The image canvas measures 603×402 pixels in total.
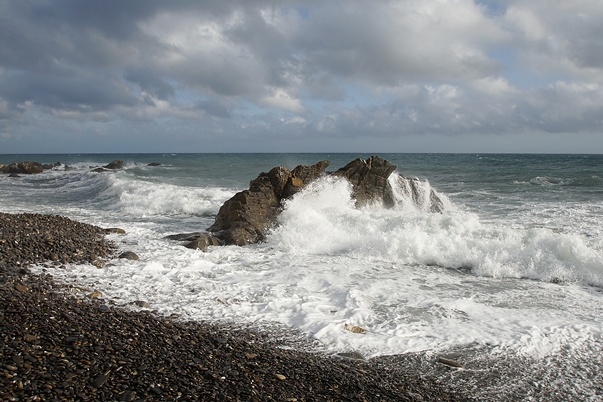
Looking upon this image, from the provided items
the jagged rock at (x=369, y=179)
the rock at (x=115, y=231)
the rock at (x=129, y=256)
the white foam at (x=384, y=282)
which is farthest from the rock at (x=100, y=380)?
the jagged rock at (x=369, y=179)

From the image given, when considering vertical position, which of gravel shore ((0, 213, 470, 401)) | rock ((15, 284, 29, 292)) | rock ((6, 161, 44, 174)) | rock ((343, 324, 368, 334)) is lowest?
rock ((343, 324, 368, 334))

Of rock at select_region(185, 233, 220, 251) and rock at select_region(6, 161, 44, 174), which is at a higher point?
rock at select_region(6, 161, 44, 174)

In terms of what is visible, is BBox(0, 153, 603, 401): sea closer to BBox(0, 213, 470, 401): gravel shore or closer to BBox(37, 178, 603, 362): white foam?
BBox(37, 178, 603, 362): white foam

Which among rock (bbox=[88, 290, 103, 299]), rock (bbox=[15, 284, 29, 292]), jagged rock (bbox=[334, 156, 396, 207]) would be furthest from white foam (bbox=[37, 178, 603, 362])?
jagged rock (bbox=[334, 156, 396, 207])

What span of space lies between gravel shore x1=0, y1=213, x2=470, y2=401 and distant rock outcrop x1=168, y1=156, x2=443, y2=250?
15.9 ft

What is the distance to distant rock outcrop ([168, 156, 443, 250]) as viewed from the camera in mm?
11654

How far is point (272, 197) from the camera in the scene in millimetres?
13586

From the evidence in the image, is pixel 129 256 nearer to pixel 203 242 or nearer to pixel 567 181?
pixel 203 242

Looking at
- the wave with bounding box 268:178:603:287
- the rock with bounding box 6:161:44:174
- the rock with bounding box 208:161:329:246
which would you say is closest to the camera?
the wave with bounding box 268:178:603:287

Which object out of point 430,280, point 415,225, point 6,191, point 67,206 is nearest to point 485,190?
point 415,225

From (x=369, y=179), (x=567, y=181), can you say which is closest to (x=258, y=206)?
(x=369, y=179)

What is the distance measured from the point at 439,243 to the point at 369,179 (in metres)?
5.20

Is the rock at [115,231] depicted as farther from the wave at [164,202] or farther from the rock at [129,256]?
the wave at [164,202]

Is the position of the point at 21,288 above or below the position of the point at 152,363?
above
